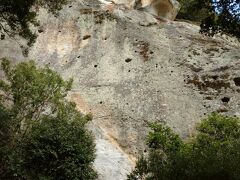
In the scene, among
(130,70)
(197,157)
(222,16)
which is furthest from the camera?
(130,70)

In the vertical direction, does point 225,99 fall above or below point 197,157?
below

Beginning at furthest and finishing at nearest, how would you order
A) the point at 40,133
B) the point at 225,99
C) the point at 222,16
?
the point at 225,99
the point at 40,133
the point at 222,16

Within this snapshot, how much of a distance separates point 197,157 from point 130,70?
38.5ft

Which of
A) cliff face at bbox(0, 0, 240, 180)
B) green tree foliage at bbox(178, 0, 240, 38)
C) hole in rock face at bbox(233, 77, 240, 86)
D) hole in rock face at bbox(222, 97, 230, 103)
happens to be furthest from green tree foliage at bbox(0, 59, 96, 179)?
hole in rock face at bbox(233, 77, 240, 86)

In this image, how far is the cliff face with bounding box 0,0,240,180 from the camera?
21719 mm

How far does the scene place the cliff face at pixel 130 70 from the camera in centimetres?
2172

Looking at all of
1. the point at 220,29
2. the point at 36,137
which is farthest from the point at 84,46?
the point at 220,29

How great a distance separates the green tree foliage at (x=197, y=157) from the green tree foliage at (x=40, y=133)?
2.31 m

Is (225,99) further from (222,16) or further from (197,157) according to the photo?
(222,16)

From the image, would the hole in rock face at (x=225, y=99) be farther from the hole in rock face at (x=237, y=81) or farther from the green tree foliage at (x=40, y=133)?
the green tree foliage at (x=40, y=133)

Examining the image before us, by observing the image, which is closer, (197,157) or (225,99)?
(197,157)

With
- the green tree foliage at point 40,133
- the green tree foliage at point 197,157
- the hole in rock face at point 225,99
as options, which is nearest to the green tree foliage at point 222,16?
the green tree foliage at point 197,157

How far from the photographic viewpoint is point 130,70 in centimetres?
2527

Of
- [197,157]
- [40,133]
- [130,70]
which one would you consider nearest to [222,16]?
[197,157]
